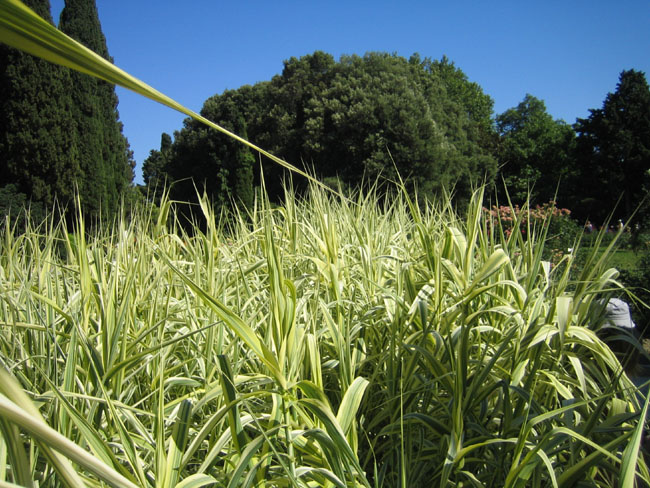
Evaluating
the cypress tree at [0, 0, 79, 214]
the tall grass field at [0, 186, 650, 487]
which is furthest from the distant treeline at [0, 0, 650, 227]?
the tall grass field at [0, 186, 650, 487]

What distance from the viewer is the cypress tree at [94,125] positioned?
11.9 m

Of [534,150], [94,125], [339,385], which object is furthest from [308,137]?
[534,150]

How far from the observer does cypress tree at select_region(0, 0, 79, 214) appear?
34.9ft

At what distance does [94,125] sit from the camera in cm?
1227

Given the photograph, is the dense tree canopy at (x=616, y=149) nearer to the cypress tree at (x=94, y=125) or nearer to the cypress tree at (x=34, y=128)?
the cypress tree at (x=94, y=125)

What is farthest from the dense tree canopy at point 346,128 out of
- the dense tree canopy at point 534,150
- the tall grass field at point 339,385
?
the tall grass field at point 339,385

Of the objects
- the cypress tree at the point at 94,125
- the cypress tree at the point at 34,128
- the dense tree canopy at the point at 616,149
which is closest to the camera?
the cypress tree at the point at 34,128

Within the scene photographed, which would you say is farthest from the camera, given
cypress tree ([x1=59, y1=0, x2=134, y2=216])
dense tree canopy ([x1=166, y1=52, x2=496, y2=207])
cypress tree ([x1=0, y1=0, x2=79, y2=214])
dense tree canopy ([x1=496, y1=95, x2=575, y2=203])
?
dense tree canopy ([x1=496, y1=95, x2=575, y2=203])

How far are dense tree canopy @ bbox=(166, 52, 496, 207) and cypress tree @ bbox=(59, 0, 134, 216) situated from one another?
4.14 meters

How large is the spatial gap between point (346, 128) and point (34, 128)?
36.3ft

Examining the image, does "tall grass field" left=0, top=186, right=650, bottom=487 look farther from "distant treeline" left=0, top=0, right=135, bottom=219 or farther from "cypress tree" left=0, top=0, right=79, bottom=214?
"cypress tree" left=0, top=0, right=79, bottom=214

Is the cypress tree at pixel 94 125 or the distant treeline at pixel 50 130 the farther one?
the cypress tree at pixel 94 125

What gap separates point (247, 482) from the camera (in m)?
1.03

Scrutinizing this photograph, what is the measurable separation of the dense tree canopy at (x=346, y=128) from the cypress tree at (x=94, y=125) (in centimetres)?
414
